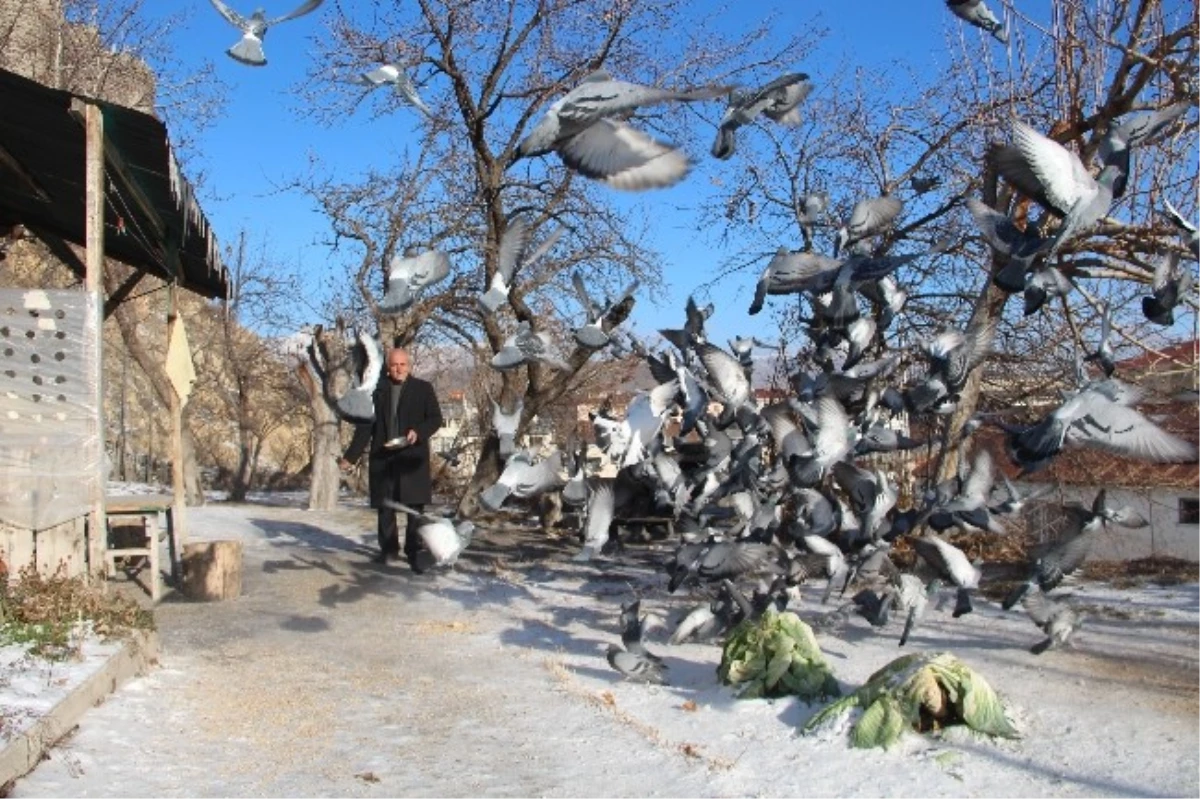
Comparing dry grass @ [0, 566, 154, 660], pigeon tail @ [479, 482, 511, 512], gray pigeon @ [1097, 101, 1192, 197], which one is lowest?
dry grass @ [0, 566, 154, 660]

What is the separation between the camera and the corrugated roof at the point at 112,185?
630 cm

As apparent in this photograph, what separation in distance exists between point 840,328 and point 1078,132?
318 centimetres

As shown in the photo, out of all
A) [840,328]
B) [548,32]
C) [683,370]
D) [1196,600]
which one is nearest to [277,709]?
[683,370]

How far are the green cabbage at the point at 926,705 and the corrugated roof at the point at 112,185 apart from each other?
479cm

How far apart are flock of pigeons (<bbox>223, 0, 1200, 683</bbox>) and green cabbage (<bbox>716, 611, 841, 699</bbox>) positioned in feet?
0.80

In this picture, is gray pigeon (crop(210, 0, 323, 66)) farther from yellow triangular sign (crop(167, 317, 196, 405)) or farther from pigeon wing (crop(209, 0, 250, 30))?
yellow triangular sign (crop(167, 317, 196, 405))

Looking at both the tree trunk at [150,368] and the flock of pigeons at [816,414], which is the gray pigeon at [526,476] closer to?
the flock of pigeons at [816,414]

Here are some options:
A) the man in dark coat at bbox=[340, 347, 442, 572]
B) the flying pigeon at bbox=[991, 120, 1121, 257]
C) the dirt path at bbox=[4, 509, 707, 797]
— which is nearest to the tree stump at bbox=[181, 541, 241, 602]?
the dirt path at bbox=[4, 509, 707, 797]

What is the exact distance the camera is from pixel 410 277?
624 cm

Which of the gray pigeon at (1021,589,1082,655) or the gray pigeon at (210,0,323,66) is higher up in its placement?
the gray pigeon at (210,0,323,66)

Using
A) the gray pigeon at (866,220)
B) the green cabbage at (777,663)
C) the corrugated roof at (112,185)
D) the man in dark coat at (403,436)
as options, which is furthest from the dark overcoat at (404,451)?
the gray pigeon at (866,220)

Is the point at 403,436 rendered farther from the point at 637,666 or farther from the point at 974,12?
the point at 974,12

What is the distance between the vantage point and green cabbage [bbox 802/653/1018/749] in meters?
4.47

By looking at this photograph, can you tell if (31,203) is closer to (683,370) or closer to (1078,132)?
(683,370)
